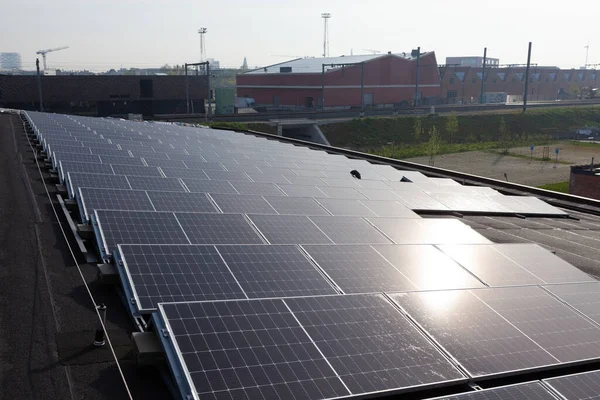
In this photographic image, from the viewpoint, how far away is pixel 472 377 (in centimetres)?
707

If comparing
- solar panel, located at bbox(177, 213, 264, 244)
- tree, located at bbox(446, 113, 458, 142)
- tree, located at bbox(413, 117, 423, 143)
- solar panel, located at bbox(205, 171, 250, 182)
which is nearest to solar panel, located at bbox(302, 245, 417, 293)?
solar panel, located at bbox(177, 213, 264, 244)

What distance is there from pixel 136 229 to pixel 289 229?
129 inches

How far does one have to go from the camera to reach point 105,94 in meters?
90.5

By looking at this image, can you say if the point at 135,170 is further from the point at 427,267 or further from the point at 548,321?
the point at 548,321

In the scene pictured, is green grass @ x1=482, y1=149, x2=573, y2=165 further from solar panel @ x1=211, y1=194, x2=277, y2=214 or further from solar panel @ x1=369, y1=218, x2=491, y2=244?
solar panel @ x1=211, y1=194, x2=277, y2=214

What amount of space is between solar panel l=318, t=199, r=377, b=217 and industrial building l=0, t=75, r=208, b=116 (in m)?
79.2

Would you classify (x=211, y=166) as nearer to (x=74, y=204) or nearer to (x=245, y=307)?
(x=74, y=204)

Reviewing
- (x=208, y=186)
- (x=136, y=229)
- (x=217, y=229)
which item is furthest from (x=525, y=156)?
(x=136, y=229)

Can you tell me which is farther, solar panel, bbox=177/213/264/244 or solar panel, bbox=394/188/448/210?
solar panel, bbox=394/188/448/210

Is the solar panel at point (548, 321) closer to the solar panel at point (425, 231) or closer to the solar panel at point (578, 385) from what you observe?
the solar panel at point (578, 385)

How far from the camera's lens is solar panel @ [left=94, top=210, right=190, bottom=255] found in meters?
10.4

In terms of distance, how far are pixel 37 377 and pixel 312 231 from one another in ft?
22.4

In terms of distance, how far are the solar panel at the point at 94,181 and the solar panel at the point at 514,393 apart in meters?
10.5

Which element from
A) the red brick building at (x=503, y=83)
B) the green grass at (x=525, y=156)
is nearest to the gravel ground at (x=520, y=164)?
the green grass at (x=525, y=156)
